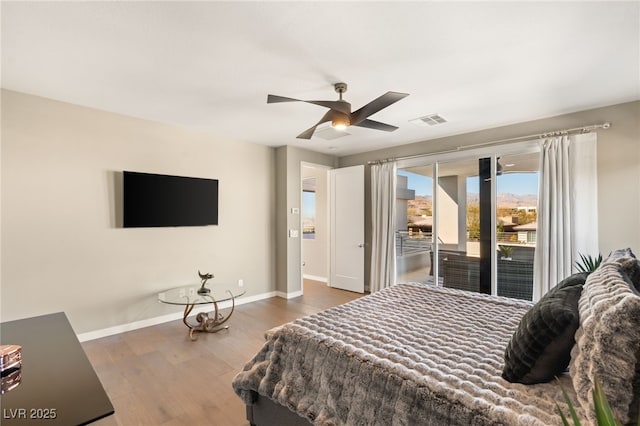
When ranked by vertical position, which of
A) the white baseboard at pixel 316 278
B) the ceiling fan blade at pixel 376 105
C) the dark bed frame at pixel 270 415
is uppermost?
the ceiling fan blade at pixel 376 105

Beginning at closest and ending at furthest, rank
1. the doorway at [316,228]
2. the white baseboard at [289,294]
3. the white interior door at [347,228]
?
the white baseboard at [289,294] → the white interior door at [347,228] → the doorway at [316,228]

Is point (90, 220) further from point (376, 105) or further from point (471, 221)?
point (471, 221)

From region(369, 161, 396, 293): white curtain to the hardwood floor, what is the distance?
168cm

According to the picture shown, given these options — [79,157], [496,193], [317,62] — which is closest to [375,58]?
[317,62]

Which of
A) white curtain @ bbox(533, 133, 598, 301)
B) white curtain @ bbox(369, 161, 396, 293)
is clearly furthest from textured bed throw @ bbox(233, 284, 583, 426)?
white curtain @ bbox(369, 161, 396, 293)

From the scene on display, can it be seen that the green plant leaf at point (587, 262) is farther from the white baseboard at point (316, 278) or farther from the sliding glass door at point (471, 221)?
the white baseboard at point (316, 278)

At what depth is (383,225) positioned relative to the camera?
525 cm

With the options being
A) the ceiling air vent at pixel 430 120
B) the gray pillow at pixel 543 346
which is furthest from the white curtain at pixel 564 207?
the gray pillow at pixel 543 346

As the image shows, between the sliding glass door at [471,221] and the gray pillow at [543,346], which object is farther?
the sliding glass door at [471,221]

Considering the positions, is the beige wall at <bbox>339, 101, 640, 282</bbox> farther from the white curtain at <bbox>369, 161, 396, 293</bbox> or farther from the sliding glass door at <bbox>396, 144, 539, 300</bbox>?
the white curtain at <bbox>369, 161, 396, 293</bbox>

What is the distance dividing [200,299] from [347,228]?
9.66 feet

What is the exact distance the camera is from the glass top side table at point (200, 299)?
3.51 meters

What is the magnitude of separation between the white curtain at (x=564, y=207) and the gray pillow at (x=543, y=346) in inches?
104

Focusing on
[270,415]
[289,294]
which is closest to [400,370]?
[270,415]
